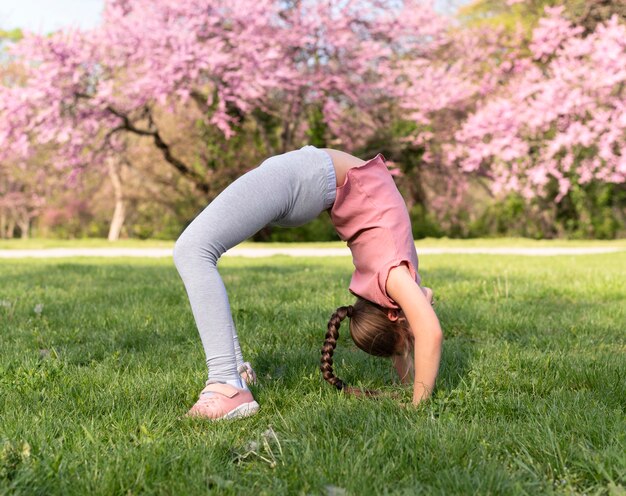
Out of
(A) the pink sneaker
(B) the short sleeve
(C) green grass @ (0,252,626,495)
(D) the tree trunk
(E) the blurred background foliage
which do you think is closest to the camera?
(C) green grass @ (0,252,626,495)

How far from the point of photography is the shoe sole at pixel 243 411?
2613 mm

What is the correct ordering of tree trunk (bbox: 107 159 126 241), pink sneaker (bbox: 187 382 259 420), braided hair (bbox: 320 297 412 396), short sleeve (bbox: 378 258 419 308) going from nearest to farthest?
pink sneaker (bbox: 187 382 259 420) → short sleeve (bbox: 378 258 419 308) → braided hair (bbox: 320 297 412 396) → tree trunk (bbox: 107 159 126 241)

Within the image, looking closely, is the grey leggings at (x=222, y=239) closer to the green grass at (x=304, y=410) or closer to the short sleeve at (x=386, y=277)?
the green grass at (x=304, y=410)

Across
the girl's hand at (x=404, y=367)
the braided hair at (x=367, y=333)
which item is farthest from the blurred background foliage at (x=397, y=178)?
the braided hair at (x=367, y=333)

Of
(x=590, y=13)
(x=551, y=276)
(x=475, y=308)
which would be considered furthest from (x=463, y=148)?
(x=475, y=308)

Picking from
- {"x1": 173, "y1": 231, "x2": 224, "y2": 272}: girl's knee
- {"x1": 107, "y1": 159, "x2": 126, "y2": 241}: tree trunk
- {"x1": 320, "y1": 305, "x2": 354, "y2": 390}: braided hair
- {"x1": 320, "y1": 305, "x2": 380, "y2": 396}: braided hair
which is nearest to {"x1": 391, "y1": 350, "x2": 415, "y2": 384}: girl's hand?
{"x1": 320, "y1": 305, "x2": 380, "y2": 396}: braided hair

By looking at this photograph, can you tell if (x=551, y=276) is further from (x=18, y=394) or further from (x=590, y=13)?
(x=590, y=13)

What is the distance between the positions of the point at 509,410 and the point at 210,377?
1.24 metres

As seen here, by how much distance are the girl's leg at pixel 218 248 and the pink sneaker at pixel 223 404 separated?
5cm

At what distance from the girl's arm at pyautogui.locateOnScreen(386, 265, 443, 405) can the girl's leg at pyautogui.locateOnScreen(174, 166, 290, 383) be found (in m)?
0.60

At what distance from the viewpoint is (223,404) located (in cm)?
261

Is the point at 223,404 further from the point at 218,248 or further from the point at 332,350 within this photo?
the point at 218,248

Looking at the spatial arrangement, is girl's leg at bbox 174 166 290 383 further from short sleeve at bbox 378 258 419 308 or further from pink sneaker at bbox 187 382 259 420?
short sleeve at bbox 378 258 419 308

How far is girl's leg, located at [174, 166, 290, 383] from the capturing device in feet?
8.70
